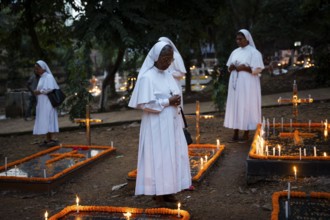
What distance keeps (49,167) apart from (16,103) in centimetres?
980

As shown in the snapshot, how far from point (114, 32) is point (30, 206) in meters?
6.14

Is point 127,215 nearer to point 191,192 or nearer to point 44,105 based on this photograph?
point 191,192

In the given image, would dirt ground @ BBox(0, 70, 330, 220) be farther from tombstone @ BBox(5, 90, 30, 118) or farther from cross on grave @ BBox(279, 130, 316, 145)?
tombstone @ BBox(5, 90, 30, 118)

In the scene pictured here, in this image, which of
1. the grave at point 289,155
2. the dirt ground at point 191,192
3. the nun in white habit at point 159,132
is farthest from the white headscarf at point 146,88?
the grave at point 289,155

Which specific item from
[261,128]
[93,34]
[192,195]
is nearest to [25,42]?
[93,34]

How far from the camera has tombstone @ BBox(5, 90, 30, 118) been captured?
56.5ft

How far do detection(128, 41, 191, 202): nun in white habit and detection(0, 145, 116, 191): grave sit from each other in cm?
247

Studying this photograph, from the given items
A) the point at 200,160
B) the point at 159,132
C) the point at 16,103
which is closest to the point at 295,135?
the point at 200,160

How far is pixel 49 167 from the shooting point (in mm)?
8359

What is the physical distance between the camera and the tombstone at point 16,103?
17.2m

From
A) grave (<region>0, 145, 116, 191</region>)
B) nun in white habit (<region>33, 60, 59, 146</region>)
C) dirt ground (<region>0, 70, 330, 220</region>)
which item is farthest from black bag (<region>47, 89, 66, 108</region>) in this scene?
dirt ground (<region>0, 70, 330, 220</region>)

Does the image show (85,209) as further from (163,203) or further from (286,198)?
(286,198)

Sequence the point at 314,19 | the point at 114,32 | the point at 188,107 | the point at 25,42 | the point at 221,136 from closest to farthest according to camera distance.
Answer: the point at 221,136 → the point at 114,32 → the point at 188,107 → the point at 314,19 → the point at 25,42

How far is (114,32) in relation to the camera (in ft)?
38.2
